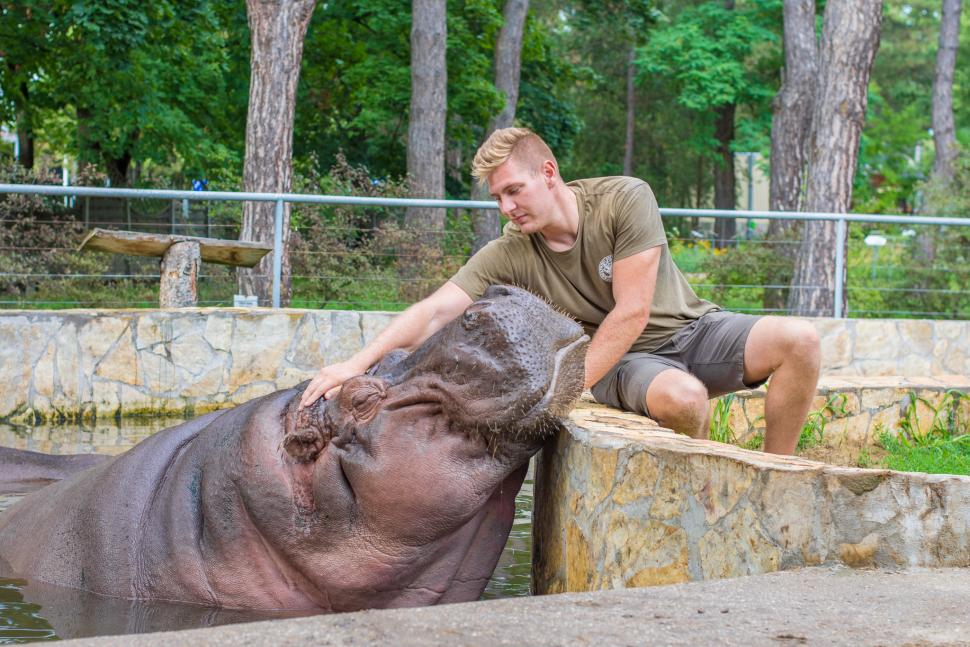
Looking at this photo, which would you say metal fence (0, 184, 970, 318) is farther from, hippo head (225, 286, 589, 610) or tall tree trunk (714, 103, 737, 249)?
tall tree trunk (714, 103, 737, 249)

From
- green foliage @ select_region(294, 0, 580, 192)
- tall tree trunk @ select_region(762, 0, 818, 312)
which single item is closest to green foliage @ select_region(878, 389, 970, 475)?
tall tree trunk @ select_region(762, 0, 818, 312)

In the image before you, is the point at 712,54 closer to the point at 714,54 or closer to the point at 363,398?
the point at 714,54

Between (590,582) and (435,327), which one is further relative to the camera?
(435,327)

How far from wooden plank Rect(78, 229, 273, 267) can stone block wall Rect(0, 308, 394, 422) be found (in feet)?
1.63

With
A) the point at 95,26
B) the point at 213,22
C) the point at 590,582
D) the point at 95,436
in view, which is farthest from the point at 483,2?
the point at 590,582

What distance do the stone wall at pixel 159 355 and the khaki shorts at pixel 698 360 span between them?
3747 mm

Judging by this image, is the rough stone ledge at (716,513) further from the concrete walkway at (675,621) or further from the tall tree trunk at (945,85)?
the tall tree trunk at (945,85)

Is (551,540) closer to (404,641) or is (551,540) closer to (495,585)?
(495,585)

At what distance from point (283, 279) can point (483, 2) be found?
31.5 ft

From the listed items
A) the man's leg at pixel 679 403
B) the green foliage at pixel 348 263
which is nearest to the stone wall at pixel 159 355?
the green foliage at pixel 348 263

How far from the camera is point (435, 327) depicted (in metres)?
3.48

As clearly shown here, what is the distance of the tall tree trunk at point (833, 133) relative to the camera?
27.9 ft

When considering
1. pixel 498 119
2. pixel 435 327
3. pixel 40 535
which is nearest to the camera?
pixel 40 535

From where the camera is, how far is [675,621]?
1.71 m
